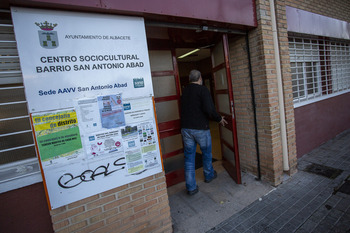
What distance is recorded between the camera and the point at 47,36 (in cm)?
181

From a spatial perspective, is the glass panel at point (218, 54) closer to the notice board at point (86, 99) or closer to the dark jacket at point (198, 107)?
the dark jacket at point (198, 107)

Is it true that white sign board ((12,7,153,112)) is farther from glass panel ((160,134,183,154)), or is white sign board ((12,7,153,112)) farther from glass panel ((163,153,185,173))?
glass panel ((163,153,185,173))

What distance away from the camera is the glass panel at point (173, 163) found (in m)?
3.66

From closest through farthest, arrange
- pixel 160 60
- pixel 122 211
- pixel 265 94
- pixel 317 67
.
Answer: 1. pixel 122 211
2. pixel 265 94
3. pixel 160 60
4. pixel 317 67

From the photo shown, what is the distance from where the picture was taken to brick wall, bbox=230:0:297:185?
11.0 ft

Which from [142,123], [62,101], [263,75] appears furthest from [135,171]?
[263,75]

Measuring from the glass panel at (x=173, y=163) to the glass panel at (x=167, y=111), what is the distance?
2.47 feet

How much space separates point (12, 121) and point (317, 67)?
21.7ft

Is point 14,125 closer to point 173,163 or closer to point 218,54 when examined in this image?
point 173,163

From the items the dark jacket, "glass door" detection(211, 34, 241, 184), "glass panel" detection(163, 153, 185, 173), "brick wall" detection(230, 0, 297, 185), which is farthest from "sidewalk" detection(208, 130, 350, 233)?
the dark jacket

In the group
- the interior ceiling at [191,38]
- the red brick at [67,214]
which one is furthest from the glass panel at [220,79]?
the red brick at [67,214]

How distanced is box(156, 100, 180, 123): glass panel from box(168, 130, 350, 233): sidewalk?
→ 4.36 feet

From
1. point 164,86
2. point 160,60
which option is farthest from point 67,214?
point 160,60

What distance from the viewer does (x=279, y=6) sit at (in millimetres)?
3617
